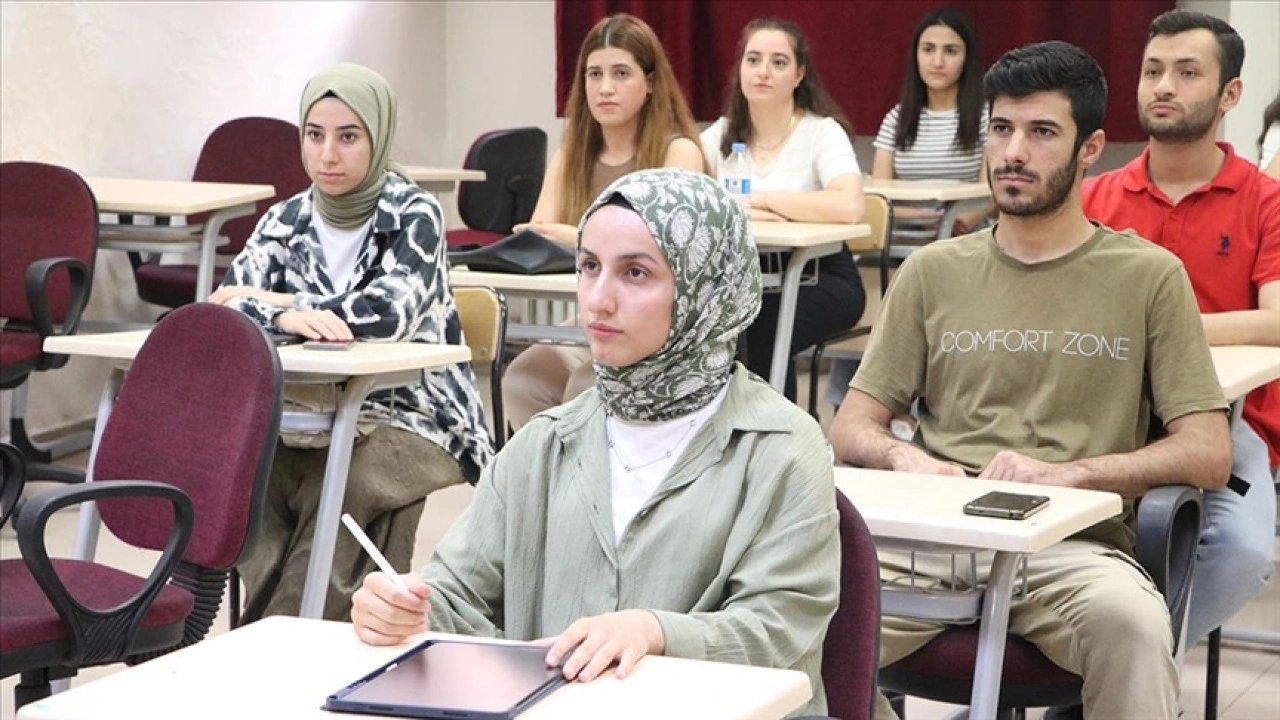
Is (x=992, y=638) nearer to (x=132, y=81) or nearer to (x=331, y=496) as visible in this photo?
(x=331, y=496)

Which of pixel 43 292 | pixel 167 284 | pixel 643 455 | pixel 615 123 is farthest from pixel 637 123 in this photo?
pixel 643 455

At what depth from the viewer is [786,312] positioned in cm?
508

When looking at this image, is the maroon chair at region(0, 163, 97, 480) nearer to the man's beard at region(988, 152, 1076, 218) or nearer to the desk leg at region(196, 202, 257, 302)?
the desk leg at region(196, 202, 257, 302)

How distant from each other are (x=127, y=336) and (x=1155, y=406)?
80.4 inches

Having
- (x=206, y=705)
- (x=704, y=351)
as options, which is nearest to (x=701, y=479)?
(x=704, y=351)

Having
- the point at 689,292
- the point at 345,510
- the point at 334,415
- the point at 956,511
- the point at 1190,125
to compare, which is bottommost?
the point at 345,510

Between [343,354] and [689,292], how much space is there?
162cm

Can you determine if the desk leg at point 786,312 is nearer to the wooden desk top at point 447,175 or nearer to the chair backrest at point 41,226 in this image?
the chair backrest at point 41,226

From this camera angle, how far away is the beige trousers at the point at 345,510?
3.56 metres

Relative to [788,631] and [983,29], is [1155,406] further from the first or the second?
[983,29]

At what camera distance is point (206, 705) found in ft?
5.21

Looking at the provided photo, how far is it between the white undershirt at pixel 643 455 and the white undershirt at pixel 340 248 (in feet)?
6.18

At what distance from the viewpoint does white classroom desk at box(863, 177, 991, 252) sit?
250 inches

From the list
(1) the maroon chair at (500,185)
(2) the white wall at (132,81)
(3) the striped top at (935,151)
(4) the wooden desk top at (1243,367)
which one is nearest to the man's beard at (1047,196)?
(4) the wooden desk top at (1243,367)
